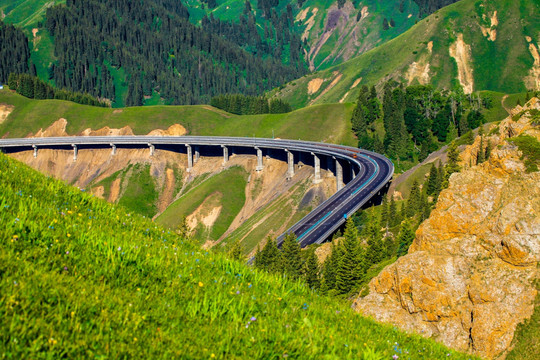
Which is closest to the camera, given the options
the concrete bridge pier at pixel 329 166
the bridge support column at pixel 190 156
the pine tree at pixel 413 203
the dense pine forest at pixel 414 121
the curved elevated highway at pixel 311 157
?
the pine tree at pixel 413 203

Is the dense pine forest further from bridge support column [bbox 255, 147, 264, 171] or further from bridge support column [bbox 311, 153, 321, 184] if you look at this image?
bridge support column [bbox 255, 147, 264, 171]

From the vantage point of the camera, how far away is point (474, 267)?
41.2 metres

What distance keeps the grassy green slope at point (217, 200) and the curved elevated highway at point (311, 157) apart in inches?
400

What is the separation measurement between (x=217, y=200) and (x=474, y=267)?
11465 cm

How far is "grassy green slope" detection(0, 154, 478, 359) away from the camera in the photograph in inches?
253

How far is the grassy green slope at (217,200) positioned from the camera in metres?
143

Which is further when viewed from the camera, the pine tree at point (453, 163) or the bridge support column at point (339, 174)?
the bridge support column at point (339, 174)

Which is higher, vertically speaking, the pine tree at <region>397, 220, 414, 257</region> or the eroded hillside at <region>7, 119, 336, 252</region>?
the pine tree at <region>397, 220, 414, 257</region>

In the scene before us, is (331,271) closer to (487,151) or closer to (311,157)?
(487,151)

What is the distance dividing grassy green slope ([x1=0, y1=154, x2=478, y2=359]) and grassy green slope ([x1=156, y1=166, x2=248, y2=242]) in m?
130

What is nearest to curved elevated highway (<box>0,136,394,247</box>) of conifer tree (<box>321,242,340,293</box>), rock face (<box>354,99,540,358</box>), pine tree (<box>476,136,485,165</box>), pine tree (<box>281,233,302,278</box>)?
pine tree (<box>281,233,302,278</box>)

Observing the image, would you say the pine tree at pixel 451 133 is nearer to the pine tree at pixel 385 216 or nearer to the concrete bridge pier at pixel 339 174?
the concrete bridge pier at pixel 339 174

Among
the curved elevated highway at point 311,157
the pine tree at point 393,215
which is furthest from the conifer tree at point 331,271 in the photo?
the pine tree at point 393,215

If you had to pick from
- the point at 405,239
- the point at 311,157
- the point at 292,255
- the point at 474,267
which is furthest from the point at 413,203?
the point at 474,267
